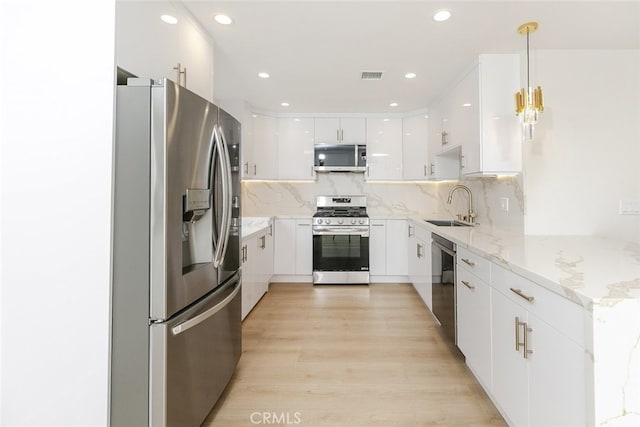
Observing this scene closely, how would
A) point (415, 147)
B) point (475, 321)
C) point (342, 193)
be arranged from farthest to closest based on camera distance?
point (342, 193), point (415, 147), point (475, 321)

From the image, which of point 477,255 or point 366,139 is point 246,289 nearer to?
point 477,255

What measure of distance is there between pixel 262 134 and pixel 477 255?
3.18m

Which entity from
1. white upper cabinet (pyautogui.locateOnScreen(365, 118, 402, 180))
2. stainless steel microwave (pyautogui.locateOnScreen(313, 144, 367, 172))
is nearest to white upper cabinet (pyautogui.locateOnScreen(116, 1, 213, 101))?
stainless steel microwave (pyautogui.locateOnScreen(313, 144, 367, 172))

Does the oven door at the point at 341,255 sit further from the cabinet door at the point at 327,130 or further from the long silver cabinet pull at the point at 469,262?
the long silver cabinet pull at the point at 469,262

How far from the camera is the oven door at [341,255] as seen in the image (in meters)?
4.02

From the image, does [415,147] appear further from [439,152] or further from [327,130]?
[327,130]

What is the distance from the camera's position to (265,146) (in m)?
4.17

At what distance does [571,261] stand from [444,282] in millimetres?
1108

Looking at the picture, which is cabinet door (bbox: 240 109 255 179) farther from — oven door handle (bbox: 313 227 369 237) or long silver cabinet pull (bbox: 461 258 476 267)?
long silver cabinet pull (bbox: 461 258 476 267)

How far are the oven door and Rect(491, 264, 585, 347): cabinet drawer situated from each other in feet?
8.17

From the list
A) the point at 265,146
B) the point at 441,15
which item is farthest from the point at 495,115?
the point at 265,146

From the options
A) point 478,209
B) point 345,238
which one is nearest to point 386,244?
point 345,238

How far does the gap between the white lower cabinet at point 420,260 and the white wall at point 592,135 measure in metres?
1.11

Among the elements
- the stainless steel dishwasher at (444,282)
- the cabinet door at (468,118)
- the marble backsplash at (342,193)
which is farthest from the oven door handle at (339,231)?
the cabinet door at (468,118)
